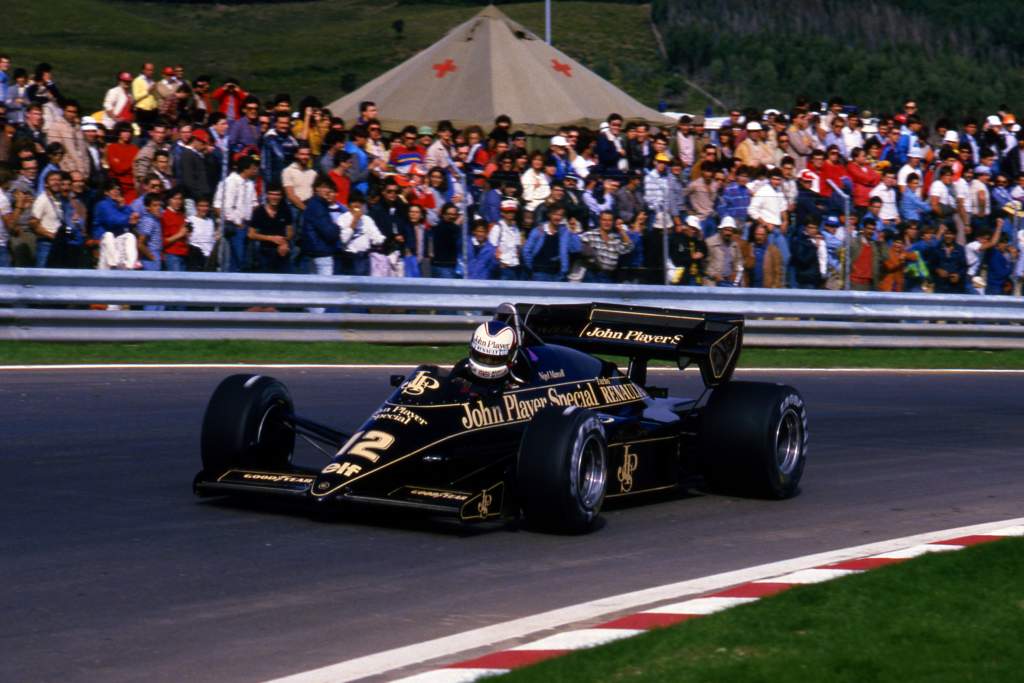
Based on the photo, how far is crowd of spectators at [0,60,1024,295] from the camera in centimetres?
1414

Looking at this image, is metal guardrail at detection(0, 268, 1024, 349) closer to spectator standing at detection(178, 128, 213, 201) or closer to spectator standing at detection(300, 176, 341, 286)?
spectator standing at detection(300, 176, 341, 286)

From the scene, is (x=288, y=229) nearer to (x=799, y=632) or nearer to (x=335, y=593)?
(x=335, y=593)

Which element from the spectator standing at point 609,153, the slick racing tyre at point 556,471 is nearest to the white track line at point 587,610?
the slick racing tyre at point 556,471

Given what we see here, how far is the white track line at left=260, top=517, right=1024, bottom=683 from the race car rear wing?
188 cm

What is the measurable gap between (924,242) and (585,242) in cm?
481

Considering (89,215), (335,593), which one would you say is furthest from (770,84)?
(335,593)

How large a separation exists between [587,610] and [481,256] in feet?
32.0

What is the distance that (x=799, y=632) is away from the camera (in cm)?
578

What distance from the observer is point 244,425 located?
827cm

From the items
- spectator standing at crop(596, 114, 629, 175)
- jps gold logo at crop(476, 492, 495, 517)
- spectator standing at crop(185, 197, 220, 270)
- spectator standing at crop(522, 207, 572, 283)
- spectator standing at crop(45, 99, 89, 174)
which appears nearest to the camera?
jps gold logo at crop(476, 492, 495, 517)

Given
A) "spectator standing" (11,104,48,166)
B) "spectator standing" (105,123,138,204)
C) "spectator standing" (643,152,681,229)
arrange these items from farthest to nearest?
"spectator standing" (643,152,681,229), "spectator standing" (105,123,138,204), "spectator standing" (11,104,48,166)

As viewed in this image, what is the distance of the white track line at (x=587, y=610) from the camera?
5.23 meters

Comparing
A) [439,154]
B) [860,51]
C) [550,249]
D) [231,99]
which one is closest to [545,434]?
[550,249]

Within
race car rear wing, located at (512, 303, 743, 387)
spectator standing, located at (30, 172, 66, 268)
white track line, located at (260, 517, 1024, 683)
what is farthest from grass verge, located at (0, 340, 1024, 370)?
white track line, located at (260, 517, 1024, 683)
